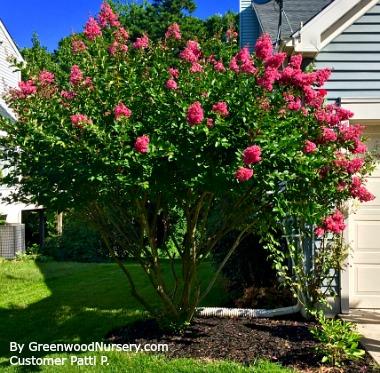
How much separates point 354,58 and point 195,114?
11.2 ft

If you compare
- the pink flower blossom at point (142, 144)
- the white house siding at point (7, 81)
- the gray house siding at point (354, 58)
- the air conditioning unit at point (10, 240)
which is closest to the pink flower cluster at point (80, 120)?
the pink flower blossom at point (142, 144)

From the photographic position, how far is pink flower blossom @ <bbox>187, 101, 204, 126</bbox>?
4145 millimetres

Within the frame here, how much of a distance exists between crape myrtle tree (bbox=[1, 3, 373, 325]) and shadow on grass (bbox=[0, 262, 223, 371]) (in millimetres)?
1228

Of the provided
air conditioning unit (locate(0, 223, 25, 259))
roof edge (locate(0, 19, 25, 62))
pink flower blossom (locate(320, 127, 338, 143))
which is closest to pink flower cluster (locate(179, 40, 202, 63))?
pink flower blossom (locate(320, 127, 338, 143))

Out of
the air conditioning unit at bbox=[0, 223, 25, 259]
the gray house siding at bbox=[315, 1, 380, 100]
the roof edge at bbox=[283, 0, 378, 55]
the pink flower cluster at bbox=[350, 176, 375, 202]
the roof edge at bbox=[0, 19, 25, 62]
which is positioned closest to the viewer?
the pink flower cluster at bbox=[350, 176, 375, 202]

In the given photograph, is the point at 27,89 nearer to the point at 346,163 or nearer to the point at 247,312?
the point at 346,163

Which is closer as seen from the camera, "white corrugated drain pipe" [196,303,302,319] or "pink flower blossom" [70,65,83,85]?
"pink flower blossom" [70,65,83,85]

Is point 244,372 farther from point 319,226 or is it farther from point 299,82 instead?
point 299,82

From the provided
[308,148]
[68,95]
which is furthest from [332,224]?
[68,95]

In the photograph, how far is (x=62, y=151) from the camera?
4.55 meters

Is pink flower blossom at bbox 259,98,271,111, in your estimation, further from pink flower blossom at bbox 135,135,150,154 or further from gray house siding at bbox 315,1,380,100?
gray house siding at bbox 315,1,380,100

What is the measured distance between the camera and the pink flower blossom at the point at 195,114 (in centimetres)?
414

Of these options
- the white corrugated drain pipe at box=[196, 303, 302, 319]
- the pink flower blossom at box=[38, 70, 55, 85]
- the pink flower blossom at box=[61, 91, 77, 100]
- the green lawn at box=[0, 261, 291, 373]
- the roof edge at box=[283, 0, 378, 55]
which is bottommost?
the green lawn at box=[0, 261, 291, 373]

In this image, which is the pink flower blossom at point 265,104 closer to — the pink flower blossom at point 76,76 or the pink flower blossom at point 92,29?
the pink flower blossom at point 76,76
